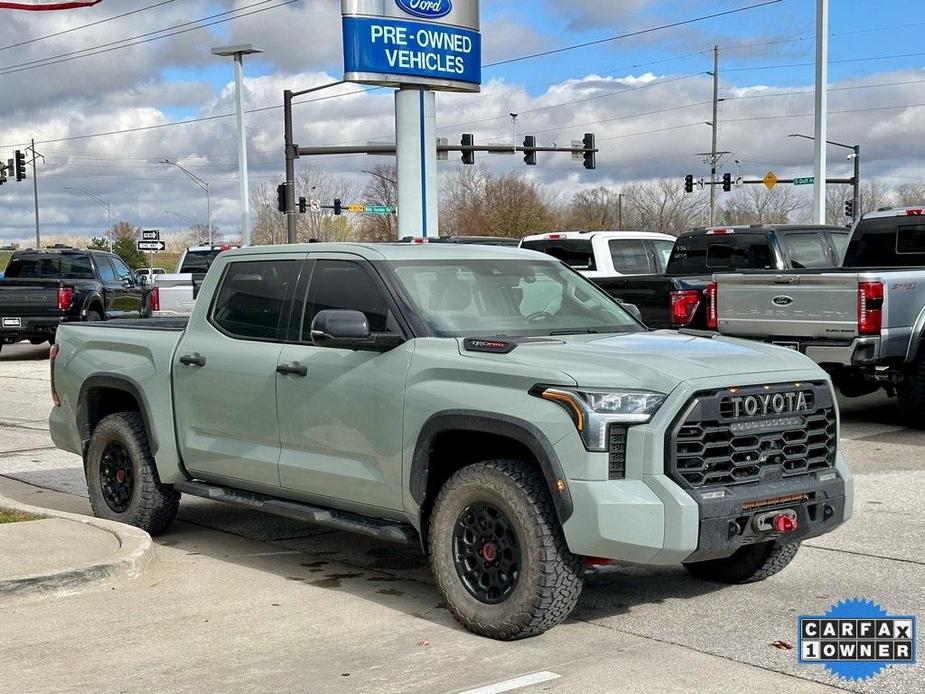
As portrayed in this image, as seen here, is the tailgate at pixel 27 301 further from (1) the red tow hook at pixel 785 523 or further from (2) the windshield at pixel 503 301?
(1) the red tow hook at pixel 785 523

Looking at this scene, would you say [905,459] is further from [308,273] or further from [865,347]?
[308,273]

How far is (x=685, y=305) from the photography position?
13.4 metres

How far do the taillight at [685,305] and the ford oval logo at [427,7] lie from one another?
12.5m

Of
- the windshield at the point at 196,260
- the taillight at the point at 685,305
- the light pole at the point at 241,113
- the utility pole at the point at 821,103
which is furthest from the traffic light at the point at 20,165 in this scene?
the taillight at the point at 685,305

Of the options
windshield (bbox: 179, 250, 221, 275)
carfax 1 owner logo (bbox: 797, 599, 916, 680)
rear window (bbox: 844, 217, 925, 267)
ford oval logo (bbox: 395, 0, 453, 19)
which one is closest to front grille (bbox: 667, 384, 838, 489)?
carfax 1 owner logo (bbox: 797, 599, 916, 680)

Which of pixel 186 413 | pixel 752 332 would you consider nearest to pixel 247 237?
pixel 752 332

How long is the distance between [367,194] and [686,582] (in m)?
84.1

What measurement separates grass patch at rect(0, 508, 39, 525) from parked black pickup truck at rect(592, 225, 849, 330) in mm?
7762

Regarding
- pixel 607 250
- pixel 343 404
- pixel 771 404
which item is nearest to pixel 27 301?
pixel 607 250

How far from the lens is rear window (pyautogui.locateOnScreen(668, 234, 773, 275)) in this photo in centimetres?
1566

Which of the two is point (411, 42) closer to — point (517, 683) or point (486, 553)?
point (486, 553)

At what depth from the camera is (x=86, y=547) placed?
6.98m

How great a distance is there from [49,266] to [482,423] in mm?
21531

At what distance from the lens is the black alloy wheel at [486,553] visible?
5551mm
